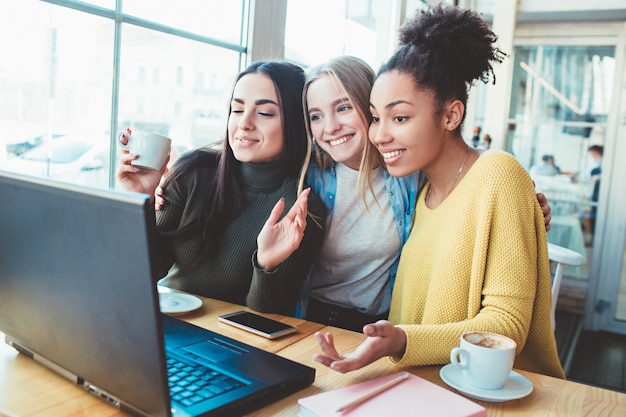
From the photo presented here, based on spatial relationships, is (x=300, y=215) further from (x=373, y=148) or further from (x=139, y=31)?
(x=139, y=31)

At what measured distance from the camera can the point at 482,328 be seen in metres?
0.99

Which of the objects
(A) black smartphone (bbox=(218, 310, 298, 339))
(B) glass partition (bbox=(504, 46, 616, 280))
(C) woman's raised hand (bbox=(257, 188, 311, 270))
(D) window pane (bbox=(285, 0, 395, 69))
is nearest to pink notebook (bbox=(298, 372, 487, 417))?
(A) black smartphone (bbox=(218, 310, 298, 339))

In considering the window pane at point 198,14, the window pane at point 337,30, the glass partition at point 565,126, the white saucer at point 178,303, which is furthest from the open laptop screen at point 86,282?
the glass partition at point 565,126

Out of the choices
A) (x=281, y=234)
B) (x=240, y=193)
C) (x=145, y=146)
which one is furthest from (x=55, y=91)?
(x=281, y=234)

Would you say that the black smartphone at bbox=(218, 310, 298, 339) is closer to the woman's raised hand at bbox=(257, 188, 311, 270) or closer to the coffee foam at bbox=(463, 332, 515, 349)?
the woman's raised hand at bbox=(257, 188, 311, 270)

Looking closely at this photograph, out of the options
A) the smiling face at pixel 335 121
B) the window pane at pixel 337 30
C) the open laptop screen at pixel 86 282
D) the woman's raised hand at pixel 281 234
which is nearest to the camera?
the open laptop screen at pixel 86 282

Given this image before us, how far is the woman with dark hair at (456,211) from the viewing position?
3.45 feet

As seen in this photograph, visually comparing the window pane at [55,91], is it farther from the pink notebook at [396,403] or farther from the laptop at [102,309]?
the pink notebook at [396,403]

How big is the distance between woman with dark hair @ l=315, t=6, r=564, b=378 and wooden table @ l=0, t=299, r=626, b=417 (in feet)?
0.42

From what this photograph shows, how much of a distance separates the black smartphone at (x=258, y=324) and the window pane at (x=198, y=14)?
0.80m

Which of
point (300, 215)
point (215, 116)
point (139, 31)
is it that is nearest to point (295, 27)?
point (215, 116)

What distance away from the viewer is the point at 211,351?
2.96 feet

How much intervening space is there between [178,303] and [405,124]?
1.98 feet

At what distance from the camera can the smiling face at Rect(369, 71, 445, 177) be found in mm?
1200
